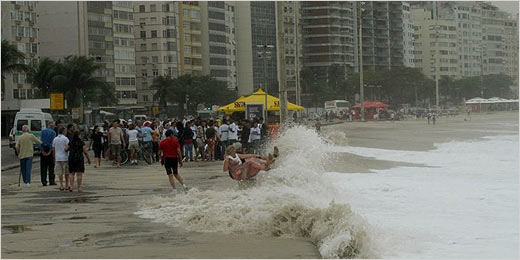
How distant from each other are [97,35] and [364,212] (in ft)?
316

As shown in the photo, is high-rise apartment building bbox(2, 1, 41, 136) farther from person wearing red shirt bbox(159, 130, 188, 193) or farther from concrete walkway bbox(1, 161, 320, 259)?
concrete walkway bbox(1, 161, 320, 259)

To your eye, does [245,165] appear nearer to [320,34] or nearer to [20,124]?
[20,124]

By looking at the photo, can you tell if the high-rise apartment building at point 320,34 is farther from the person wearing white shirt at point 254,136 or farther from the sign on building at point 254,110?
the person wearing white shirt at point 254,136

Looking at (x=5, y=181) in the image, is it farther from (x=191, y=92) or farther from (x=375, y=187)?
(x=191, y=92)

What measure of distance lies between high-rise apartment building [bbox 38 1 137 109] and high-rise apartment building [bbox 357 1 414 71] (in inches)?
2629

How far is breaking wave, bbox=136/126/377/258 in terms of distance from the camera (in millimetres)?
11086

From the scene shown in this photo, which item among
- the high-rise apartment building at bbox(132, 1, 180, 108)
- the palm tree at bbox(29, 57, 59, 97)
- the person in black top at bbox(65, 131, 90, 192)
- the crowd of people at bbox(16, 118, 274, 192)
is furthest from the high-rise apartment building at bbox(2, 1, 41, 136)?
the person in black top at bbox(65, 131, 90, 192)

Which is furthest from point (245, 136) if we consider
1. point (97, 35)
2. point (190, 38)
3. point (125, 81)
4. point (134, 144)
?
point (190, 38)

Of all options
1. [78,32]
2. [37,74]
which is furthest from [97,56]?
[37,74]

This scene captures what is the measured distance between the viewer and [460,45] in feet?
643

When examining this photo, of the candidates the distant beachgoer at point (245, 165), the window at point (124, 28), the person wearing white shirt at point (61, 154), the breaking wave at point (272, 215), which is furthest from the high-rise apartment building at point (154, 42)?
the distant beachgoer at point (245, 165)

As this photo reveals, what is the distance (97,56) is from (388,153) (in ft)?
242

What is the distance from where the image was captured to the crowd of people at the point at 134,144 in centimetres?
1852

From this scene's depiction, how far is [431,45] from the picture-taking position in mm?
187250
